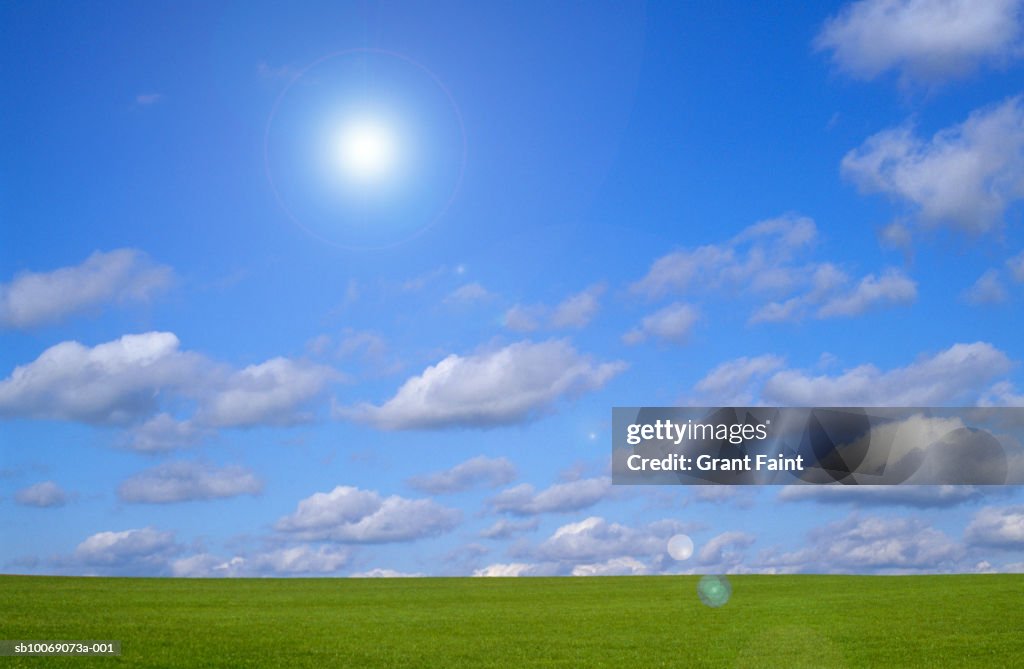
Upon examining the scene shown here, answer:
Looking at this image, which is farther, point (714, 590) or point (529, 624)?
point (714, 590)

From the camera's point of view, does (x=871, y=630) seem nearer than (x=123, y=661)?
No

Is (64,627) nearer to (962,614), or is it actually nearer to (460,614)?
(460,614)

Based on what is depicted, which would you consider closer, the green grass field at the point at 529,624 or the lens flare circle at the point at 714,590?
the green grass field at the point at 529,624

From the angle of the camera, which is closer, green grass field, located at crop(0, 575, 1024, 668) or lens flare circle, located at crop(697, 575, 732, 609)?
green grass field, located at crop(0, 575, 1024, 668)

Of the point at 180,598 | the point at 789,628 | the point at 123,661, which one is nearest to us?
the point at 123,661

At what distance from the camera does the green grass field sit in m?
27.8

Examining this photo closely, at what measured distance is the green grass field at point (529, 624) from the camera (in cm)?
2780

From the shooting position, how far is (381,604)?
45.6 metres

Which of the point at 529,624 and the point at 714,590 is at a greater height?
the point at 714,590

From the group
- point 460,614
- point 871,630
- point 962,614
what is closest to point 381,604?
point 460,614

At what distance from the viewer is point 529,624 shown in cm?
3612

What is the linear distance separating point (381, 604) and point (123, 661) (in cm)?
2109

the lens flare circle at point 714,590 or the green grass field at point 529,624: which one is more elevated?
the lens flare circle at point 714,590

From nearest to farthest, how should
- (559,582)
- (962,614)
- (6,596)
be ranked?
1. (962,614)
2. (6,596)
3. (559,582)
